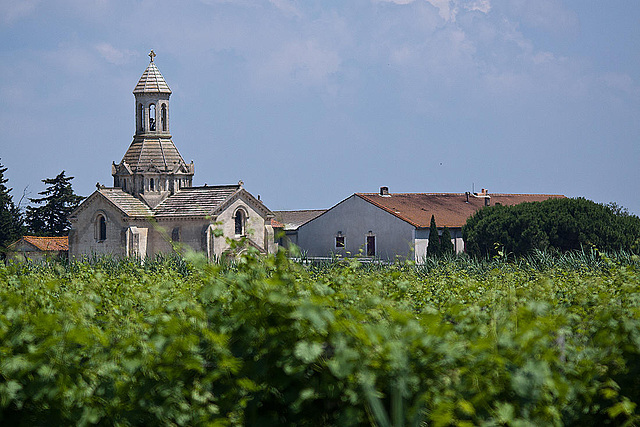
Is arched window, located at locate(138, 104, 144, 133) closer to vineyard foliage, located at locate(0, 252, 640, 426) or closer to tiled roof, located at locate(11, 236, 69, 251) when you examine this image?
tiled roof, located at locate(11, 236, 69, 251)

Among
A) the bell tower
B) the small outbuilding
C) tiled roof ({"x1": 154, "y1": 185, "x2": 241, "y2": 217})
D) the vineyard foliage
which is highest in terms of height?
the bell tower

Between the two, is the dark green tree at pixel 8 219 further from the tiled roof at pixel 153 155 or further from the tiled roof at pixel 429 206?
the tiled roof at pixel 429 206

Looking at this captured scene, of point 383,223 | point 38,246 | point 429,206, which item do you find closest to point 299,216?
point 429,206

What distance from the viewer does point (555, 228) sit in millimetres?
41469

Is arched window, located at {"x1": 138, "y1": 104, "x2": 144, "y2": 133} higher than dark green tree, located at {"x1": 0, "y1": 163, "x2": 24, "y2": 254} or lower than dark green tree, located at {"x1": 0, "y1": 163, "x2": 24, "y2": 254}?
higher

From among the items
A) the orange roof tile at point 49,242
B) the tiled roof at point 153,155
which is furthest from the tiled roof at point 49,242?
the tiled roof at point 153,155

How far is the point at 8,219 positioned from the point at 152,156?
10.9m

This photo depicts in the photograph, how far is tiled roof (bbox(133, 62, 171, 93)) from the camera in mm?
54031

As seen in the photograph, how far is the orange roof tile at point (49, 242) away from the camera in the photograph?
165 feet

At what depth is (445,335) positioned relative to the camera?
3240 millimetres

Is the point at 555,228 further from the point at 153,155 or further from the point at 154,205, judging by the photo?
the point at 153,155

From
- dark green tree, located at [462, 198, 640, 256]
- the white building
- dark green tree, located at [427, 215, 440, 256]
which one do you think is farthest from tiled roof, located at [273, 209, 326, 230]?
dark green tree, located at [462, 198, 640, 256]

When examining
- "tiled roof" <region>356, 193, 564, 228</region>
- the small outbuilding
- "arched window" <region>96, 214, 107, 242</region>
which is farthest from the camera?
"tiled roof" <region>356, 193, 564, 228</region>

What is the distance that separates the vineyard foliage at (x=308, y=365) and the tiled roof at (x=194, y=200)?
43.5 metres
